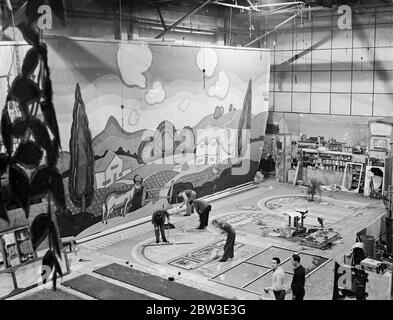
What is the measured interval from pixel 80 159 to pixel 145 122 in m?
2.14

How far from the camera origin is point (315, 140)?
17.0 metres

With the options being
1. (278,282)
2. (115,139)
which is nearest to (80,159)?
(115,139)

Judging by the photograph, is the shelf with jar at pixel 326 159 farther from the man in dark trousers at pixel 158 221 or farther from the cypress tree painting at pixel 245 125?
the man in dark trousers at pixel 158 221

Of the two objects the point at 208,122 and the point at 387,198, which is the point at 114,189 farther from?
the point at 387,198

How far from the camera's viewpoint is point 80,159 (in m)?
11.0

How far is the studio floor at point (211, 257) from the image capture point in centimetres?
886

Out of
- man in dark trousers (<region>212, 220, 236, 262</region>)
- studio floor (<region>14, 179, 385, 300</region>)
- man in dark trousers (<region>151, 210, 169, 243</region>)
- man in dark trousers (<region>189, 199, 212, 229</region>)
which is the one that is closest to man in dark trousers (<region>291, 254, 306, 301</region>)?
studio floor (<region>14, 179, 385, 300</region>)

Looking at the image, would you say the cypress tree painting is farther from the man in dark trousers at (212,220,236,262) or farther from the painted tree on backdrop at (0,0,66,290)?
the painted tree on backdrop at (0,0,66,290)

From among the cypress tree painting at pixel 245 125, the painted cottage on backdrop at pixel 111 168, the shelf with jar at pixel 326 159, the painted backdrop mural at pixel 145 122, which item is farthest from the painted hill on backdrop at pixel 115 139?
the shelf with jar at pixel 326 159

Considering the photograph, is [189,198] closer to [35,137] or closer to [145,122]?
[145,122]

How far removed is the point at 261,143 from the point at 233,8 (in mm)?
4443

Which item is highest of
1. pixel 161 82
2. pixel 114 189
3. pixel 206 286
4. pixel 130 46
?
pixel 130 46

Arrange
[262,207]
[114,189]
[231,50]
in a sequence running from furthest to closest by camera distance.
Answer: [231,50]
[262,207]
[114,189]

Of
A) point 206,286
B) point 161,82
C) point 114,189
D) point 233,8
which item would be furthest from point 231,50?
point 206,286
